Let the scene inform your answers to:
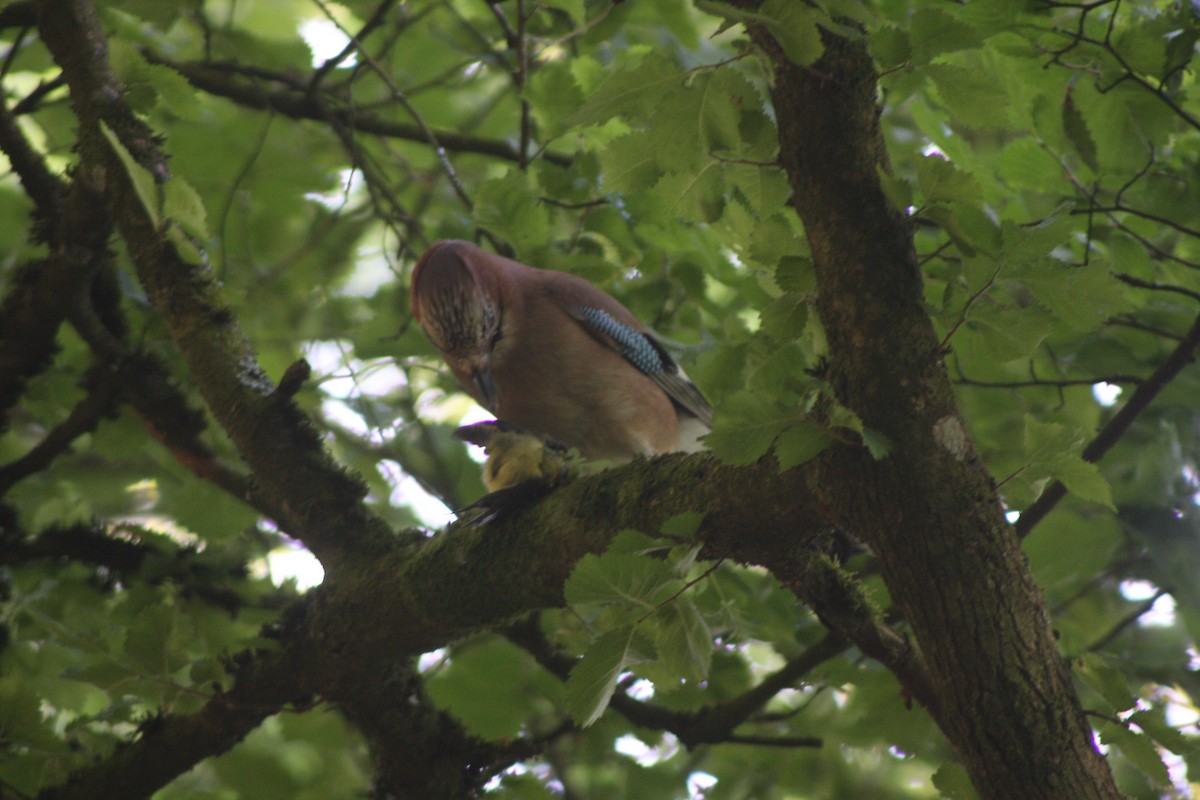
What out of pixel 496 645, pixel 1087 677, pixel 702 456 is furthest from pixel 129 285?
pixel 1087 677

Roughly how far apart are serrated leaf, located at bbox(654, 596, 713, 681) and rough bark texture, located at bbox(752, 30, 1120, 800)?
399 millimetres

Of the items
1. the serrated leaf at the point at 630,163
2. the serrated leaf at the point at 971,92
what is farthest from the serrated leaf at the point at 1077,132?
the serrated leaf at the point at 630,163

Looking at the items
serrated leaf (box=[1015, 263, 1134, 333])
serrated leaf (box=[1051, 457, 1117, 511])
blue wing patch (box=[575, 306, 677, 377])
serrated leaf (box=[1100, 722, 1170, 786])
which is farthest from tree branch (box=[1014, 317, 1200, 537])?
blue wing patch (box=[575, 306, 677, 377])

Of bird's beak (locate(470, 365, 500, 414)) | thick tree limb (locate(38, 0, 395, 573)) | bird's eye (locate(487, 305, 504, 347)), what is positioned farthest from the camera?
bird's eye (locate(487, 305, 504, 347))

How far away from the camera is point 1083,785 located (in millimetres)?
2041

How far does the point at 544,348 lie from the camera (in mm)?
4586

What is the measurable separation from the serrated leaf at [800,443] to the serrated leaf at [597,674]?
19.9 inches

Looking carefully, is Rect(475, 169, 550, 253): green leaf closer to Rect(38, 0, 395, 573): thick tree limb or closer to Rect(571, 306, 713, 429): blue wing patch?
Rect(571, 306, 713, 429): blue wing patch

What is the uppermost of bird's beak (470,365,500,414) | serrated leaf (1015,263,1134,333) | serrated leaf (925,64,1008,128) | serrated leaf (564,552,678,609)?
bird's beak (470,365,500,414)

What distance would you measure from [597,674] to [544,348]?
8.13ft

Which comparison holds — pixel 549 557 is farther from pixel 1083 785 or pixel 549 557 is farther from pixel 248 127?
pixel 248 127

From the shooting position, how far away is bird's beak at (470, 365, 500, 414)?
4.31 metres

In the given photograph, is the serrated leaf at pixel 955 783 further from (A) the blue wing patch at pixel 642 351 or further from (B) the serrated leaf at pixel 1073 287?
(A) the blue wing patch at pixel 642 351

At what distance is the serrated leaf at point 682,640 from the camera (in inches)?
93.7
